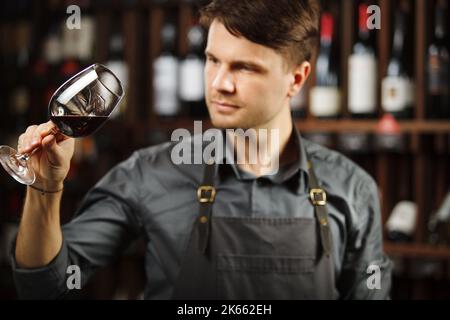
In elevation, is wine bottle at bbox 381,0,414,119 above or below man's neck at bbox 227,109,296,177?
above

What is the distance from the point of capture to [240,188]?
125cm

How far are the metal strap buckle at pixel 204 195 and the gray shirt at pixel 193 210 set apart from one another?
0.06 feet

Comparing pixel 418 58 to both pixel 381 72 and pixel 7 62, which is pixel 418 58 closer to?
pixel 381 72

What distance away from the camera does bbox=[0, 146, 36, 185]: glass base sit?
89 centimetres

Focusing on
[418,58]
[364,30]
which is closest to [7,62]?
[364,30]

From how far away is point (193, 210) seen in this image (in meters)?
1.27

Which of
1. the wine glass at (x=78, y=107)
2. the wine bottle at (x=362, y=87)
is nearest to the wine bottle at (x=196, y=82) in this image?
the wine bottle at (x=362, y=87)

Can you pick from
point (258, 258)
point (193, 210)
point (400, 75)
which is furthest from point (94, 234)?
point (400, 75)

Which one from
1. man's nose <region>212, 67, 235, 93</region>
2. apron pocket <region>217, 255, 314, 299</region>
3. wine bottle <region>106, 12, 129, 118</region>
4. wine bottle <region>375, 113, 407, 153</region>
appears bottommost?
apron pocket <region>217, 255, 314, 299</region>

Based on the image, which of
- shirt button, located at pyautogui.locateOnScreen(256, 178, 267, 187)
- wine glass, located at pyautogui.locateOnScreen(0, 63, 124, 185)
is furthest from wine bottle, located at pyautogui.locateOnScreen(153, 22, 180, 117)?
wine glass, located at pyautogui.locateOnScreen(0, 63, 124, 185)

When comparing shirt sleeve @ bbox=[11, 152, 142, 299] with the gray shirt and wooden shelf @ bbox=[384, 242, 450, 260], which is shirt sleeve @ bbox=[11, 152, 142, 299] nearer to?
the gray shirt

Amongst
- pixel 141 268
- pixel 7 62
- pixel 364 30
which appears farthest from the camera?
pixel 7 62

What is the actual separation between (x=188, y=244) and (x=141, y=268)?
1.31 m

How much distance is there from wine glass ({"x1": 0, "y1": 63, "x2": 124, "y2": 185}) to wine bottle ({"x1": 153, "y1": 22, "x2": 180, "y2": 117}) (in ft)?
4.42
